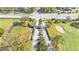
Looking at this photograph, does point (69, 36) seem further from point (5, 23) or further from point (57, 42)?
point (5, 23)

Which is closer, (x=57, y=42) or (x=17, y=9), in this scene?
(x=57, y=42)

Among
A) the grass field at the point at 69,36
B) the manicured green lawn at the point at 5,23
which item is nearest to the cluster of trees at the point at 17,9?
the manicured green lawn at the point at 5,23

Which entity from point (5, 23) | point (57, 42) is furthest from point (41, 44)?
point (5, 23)

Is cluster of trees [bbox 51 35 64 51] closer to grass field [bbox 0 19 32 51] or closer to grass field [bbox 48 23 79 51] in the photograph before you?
grass field [bbox 48 23 79 51]

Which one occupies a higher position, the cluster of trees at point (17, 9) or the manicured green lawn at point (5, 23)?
the cluster of trees at point (17, 9)

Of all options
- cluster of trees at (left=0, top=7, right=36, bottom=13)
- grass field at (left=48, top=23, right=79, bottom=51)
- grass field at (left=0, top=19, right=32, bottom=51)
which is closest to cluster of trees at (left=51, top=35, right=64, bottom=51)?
grass field at (left=48, top=23, right=79, bottom=51)

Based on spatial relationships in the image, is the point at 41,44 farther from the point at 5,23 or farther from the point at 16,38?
the point at 5,23

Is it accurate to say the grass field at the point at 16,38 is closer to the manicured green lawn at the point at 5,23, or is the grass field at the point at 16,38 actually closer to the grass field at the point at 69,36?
the manicured green lawn at the point at 5,23

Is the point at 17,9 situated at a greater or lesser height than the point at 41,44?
greater
